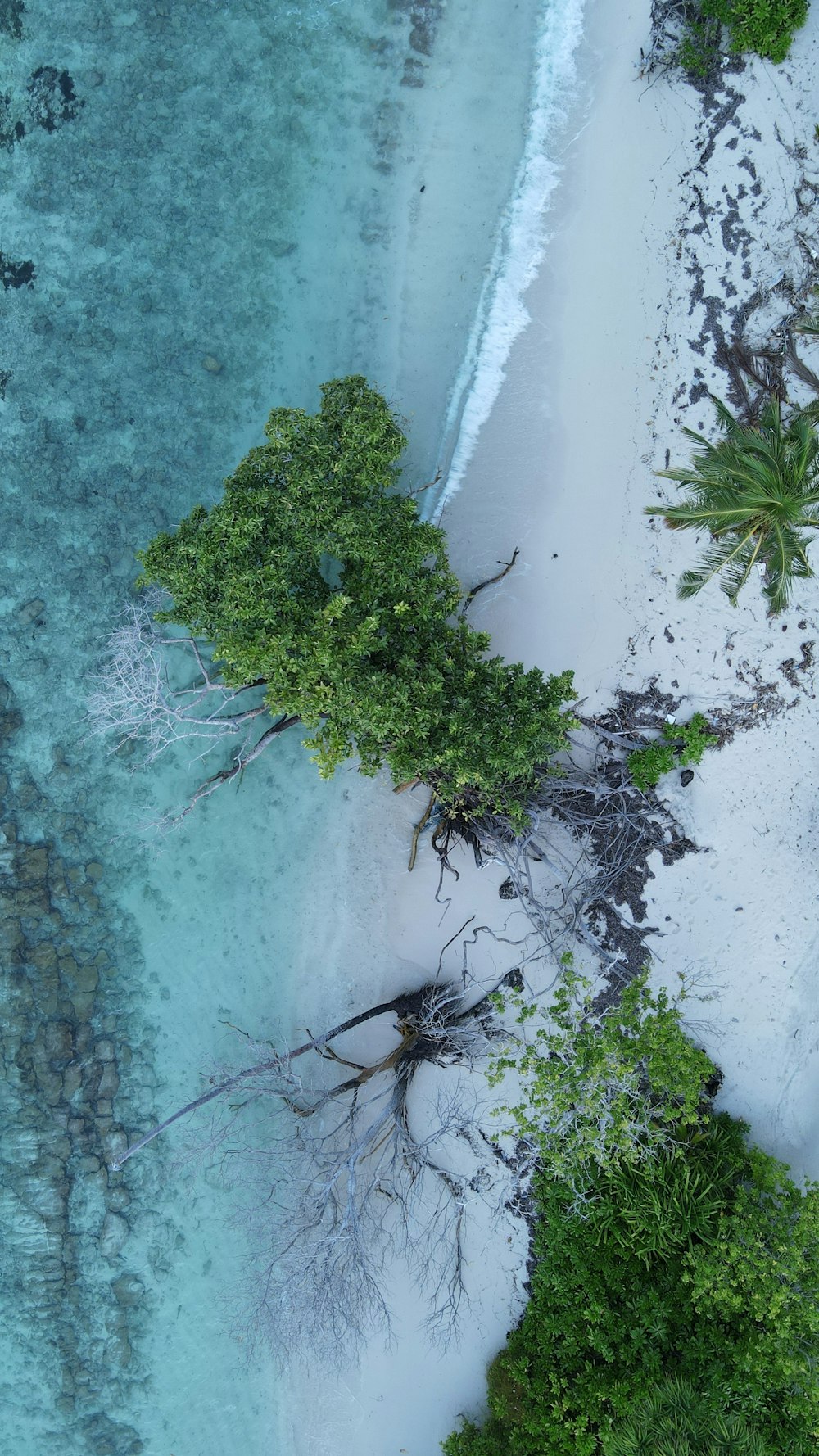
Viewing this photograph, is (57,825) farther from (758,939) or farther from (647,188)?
(647,188)

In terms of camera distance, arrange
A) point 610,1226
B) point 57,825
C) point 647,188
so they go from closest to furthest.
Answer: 1. point 610,1226
2. point 647,188
3. point 57,825

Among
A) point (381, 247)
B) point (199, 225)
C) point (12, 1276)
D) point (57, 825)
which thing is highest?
point (199, 225)

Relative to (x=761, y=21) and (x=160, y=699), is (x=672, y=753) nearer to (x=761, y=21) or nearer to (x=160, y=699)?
(x=160, y=699)

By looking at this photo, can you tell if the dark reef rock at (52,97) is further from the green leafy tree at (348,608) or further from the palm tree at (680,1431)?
the palm tree at (680,1431)

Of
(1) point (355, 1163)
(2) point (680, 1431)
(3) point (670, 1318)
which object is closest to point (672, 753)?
(1) point (355, 1163)

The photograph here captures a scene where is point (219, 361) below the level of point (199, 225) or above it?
below

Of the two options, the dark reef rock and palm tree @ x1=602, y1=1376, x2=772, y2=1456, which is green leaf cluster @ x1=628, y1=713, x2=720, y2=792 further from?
the dark reef rock

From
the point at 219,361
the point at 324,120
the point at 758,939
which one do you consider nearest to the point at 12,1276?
the point at 758,939

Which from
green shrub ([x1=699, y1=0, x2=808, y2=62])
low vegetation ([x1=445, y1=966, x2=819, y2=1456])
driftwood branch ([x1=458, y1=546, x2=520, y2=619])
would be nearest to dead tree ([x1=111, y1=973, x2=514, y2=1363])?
low vegetation ([x1=445, y1=966, x2=819, y2=1456])
